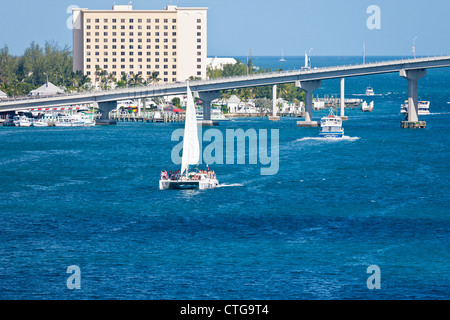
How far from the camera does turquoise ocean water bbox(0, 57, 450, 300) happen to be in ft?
202

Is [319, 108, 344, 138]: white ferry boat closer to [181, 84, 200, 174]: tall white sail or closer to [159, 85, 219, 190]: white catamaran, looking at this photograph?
[181, 84, 200, 174]: tall white sail

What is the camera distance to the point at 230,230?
79.1 metres

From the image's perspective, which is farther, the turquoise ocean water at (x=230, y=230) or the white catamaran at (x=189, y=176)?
the white catamaran at (x=189, y=176)

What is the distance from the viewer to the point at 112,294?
194 ft

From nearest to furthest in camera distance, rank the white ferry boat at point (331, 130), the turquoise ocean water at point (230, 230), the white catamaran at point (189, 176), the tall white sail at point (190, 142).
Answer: the turquoise ocean water at point (230, 230)
the white catamaran at point (189, 176)
the tall white sail at point (190, 142)
the white ferry boat at point (331, 130)

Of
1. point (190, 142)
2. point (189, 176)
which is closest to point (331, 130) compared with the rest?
point (190, 142)

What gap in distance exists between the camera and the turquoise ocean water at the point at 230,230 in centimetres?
6147

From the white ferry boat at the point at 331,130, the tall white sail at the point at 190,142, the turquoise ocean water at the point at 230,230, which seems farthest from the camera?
the white ferry boat at the point at 331,130

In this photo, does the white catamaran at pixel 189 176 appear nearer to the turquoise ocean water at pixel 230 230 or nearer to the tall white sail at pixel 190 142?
the tall white sail at pixel 190 142

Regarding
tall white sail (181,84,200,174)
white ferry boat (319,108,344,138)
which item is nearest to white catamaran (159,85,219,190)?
tall white sail (181,84,200,174)

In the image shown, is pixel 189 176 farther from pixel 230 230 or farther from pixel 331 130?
pixel 331 130

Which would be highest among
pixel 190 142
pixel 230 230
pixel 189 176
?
pixel 190 142

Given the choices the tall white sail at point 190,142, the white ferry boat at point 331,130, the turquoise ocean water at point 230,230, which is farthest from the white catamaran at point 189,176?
the white ferry boat at point 331,130

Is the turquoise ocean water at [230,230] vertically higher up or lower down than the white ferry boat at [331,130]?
lower down
